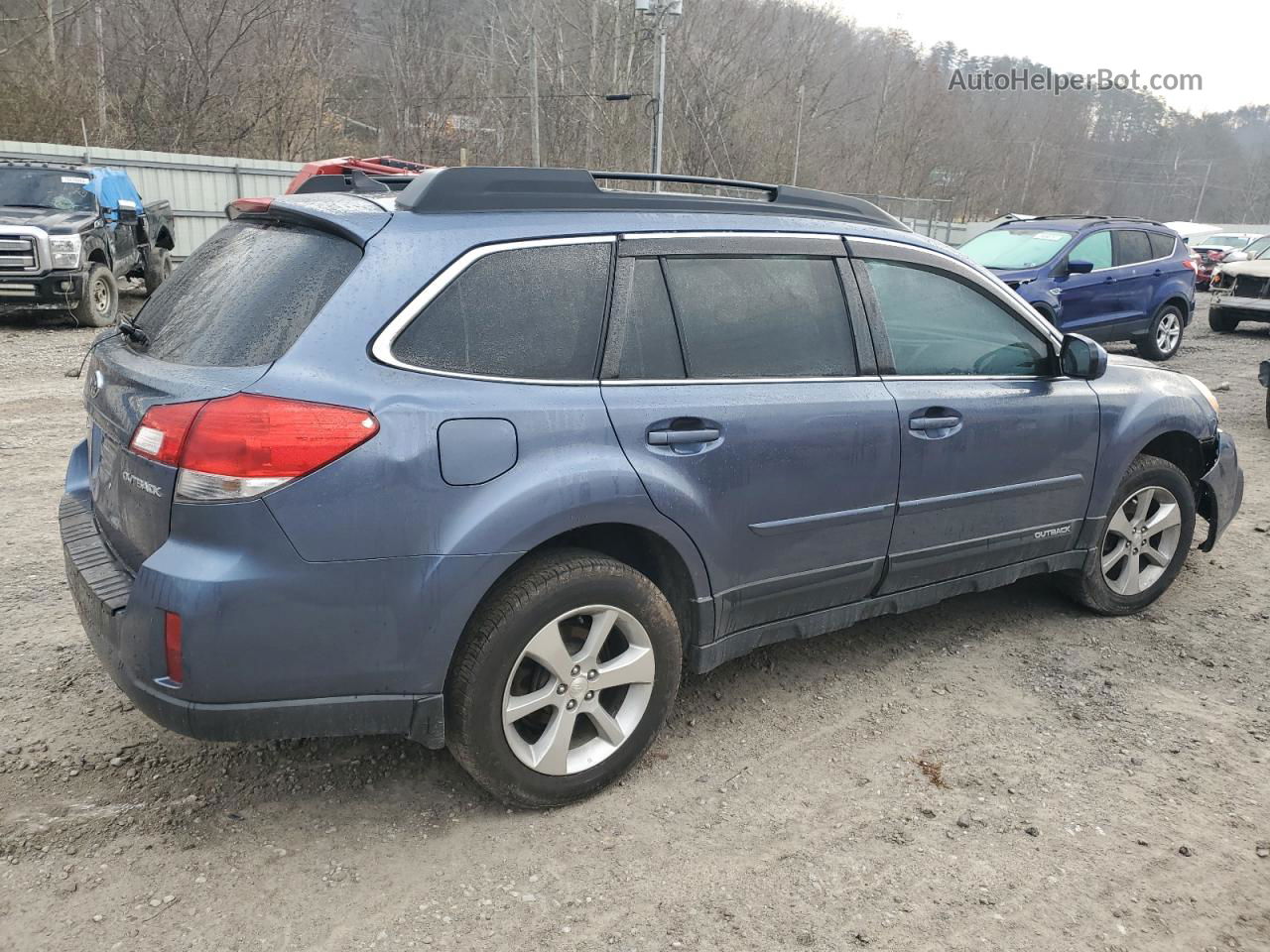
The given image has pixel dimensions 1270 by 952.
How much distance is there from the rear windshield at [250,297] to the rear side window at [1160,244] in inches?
516

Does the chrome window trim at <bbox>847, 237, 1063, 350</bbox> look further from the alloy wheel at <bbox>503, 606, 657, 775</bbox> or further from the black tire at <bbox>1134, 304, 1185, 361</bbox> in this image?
the black tire at <bbox>1134, 304, 1185, 361</bbox>

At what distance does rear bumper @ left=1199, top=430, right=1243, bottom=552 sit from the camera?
4801mm

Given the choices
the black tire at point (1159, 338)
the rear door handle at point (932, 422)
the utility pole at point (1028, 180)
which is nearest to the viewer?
the rear door handle at point (932, 422)

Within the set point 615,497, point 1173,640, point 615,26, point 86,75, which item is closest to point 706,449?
point 615,497

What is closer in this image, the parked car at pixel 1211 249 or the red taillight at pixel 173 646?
the red taillight at pixel 173 646

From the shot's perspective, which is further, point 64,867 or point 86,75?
point 86,75

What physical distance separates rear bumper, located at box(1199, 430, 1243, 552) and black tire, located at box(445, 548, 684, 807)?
Result: 3.24 m

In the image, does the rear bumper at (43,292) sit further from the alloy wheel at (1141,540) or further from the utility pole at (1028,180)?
the utility pole at (1028,180)

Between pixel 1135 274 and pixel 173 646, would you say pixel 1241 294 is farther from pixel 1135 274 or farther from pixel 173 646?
pixel 173 646

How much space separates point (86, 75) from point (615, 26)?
16.7m

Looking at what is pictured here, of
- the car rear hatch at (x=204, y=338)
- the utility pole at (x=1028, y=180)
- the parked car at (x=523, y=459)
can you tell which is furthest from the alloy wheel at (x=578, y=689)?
the utility pole at (x=1028, y=180)

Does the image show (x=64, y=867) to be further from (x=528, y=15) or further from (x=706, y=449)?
(x=528, y=15)

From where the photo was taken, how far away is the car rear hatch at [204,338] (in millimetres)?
2520

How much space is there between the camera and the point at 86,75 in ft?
82.3
